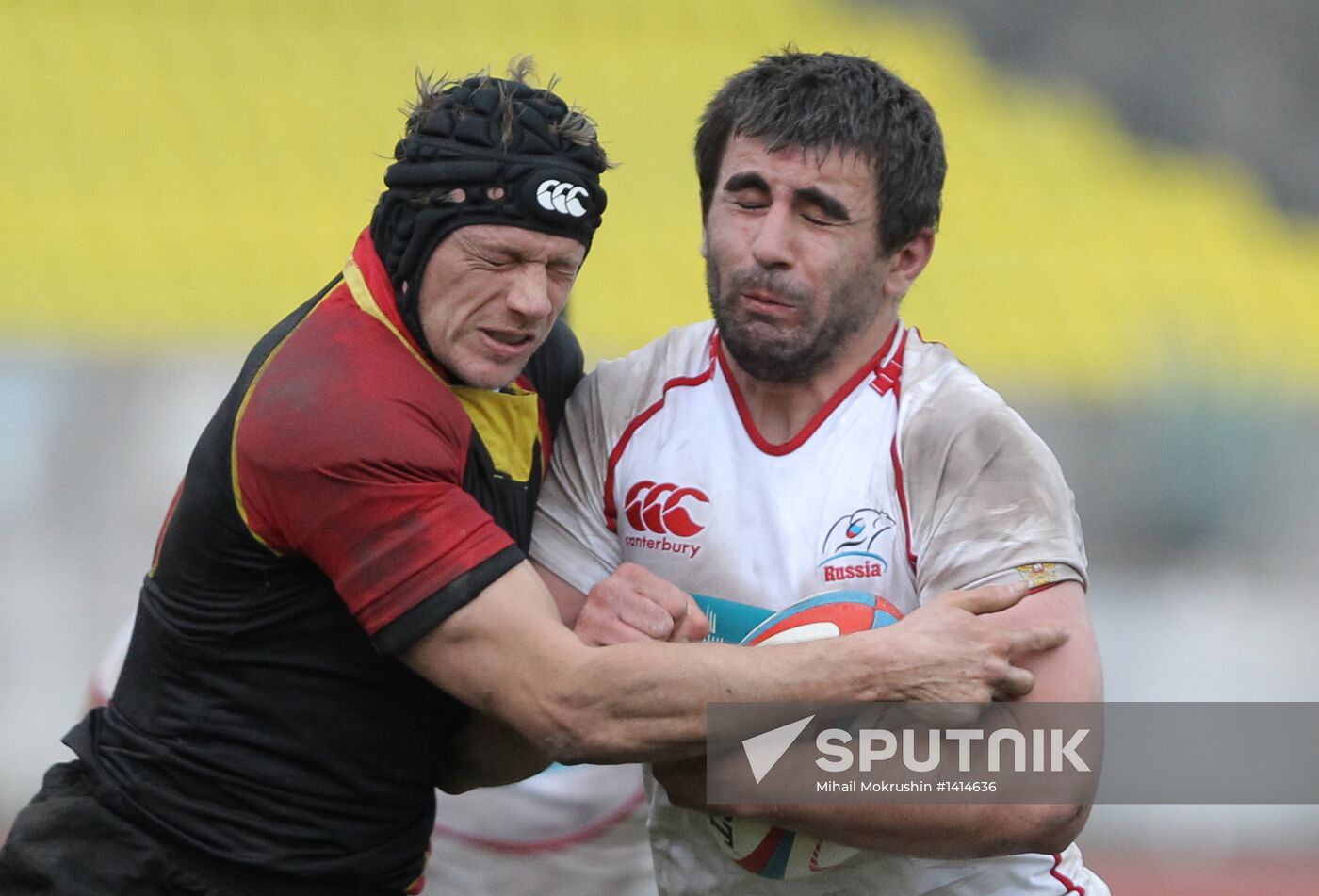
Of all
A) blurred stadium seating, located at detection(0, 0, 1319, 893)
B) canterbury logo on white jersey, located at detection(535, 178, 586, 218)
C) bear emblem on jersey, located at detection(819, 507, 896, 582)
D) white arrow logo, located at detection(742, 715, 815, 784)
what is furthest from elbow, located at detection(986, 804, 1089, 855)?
blurred stadium seating, located at detection(0, 0, 1319, 893)

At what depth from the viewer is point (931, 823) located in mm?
3154

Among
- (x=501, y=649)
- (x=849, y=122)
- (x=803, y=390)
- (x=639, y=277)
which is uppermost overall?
(x=639, y=277)

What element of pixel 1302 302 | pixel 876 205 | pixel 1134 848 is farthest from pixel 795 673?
pixel 1302 302

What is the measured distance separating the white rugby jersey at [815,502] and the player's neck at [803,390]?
0.8 inches

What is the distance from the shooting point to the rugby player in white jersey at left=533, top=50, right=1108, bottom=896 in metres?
3.21

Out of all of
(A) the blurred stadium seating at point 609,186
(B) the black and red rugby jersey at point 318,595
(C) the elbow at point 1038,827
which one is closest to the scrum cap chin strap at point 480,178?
(B) the black and red rugby jersey at point 318,595

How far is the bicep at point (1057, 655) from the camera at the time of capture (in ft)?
10.3

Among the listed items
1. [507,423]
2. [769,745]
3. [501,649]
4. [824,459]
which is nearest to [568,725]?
[501,649]

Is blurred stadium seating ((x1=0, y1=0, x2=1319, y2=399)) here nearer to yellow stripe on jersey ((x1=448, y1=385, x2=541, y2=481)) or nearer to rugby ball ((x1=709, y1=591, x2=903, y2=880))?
yellow stripe on jersey ((x1=448, y1=385, x2=541, y2=481))

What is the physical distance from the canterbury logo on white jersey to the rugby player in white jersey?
393 millimetres

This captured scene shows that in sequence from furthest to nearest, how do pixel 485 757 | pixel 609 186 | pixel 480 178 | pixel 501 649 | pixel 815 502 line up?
pixel 609 186 < pixel 485 757 < pixel 815 502 < pixel 480 178 < pixel 501 649

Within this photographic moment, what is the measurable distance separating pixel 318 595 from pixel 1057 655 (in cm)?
139

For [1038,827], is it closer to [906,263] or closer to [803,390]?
[803,390]

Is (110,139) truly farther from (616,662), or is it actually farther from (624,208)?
(616,662)
